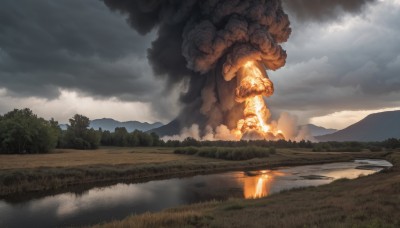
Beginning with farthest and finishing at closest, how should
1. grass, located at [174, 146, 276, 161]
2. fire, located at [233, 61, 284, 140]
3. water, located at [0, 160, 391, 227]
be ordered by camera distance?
fire, located at [233, 61, 284, 140] < grass, located at [174, 146, 276, 161] < water, located at [0, 160, 391, 227]

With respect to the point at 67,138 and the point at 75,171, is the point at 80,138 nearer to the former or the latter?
the point at 67,138

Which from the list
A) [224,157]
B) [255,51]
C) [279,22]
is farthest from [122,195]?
[279,22]

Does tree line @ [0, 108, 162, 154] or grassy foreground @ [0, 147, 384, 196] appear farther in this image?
tree line @ [0, 108, 162, 154]

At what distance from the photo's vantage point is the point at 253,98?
405 ft

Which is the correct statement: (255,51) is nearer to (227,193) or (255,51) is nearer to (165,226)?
(227,193)

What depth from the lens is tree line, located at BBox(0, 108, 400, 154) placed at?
74625mm

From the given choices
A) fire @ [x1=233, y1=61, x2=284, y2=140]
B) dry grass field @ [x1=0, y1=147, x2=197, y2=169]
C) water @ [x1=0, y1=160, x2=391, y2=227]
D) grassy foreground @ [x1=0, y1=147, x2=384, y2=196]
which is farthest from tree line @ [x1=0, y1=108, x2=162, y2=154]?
fire @ [x1=233, y1=61, x2=284, y2=140]

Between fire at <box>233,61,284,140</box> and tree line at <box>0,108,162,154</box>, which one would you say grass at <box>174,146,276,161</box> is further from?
tree line at <box>0,108,162,154</box>

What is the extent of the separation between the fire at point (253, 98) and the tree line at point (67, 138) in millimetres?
6071

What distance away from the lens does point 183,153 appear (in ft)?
317

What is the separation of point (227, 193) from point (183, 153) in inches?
2348

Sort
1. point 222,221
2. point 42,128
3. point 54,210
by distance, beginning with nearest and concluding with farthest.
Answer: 1. point 222,221
2. point 54,210
3. point 42,128

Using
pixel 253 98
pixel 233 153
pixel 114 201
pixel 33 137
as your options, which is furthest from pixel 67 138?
pixel 114 201

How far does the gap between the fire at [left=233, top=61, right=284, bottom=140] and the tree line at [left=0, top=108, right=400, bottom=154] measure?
19.9ft
